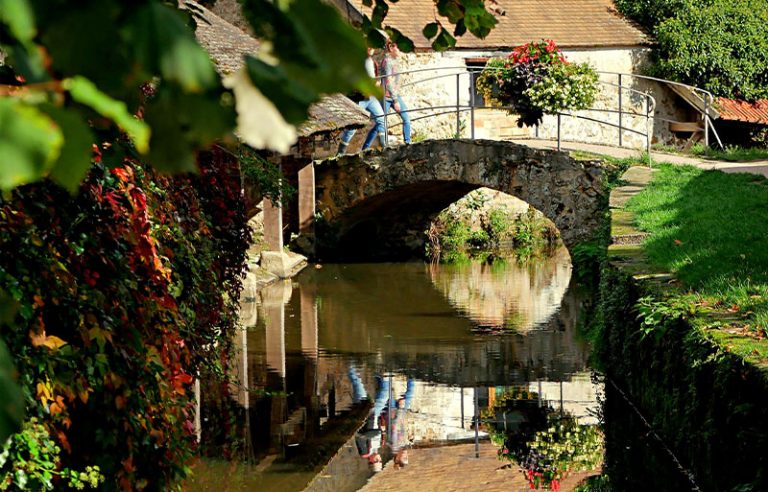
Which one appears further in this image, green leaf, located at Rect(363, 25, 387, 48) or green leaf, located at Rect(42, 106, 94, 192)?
green leaf, located at Rect(363, 25, 387, 48)

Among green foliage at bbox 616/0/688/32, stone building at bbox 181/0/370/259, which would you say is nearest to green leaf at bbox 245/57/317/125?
stone building at bbox 181/0/370/259

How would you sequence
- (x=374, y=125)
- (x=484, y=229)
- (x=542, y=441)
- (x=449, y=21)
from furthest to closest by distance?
(x=484, y=229) → (x=374, y=125) → (x=542, y=441) → (x=449, y=21)

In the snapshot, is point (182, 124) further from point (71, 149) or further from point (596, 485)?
point (596, 485)

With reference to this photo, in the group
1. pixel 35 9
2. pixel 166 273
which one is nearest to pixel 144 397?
pixel 166 273

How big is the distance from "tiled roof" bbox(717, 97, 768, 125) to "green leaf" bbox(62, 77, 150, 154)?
72.6ft

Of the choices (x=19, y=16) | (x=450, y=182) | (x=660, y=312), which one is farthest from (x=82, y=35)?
(x=450, y=182)

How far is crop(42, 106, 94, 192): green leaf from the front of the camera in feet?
4.72

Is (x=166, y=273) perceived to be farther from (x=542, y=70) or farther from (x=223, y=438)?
(x=542, y=70)

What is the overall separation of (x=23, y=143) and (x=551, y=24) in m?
23.5

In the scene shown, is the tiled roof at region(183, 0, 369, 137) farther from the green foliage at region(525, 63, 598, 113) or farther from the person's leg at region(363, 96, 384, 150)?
the person's leg at region(363, 96, 384, 150)

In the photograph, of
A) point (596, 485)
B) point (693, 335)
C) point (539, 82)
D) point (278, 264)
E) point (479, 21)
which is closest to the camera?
point (479, 21)

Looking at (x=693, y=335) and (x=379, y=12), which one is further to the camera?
(x=693, y=335)

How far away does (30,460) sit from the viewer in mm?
4039

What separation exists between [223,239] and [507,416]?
273cm
